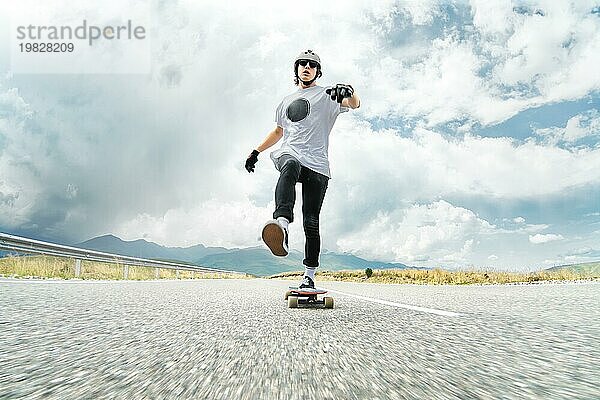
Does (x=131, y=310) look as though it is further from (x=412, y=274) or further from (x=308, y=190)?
(x=412, y=274)

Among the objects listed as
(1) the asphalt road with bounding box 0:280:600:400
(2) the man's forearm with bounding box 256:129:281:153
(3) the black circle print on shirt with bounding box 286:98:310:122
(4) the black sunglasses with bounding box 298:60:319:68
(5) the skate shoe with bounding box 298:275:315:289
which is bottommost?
(1) the asphalt road with bounding box 0:280:600:400

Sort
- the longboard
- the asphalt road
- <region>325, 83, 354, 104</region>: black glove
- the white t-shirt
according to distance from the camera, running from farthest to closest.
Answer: the white t-shirt
<region>325, 83, 354, 104</region>: black glove
the longboard
the asphalt road

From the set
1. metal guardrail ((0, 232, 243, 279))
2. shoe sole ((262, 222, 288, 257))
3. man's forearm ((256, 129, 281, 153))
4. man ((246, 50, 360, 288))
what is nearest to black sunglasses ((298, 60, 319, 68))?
man ((246, 50, 360, 288))

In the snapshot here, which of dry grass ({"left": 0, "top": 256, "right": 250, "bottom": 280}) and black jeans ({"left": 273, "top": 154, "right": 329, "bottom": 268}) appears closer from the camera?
black jeans ({"left": 273, "top": 154, "right": 329, "bottom": 268})

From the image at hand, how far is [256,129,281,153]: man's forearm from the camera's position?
225 inches

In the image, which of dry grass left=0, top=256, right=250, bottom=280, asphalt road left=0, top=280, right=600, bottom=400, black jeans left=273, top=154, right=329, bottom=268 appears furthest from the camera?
dry grass left=0, top=256, right=250, bottom=280

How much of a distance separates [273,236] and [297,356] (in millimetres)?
2234

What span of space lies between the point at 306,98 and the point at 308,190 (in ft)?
3.51

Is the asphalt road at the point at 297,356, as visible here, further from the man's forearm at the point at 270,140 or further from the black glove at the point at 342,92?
the man's forearm at the point at 270,140

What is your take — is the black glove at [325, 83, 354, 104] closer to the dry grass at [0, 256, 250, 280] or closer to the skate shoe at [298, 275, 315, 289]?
the skate shoe at [298, 275, 315, 289]

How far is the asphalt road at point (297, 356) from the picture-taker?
1.38 m

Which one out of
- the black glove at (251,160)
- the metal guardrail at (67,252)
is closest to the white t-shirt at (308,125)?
the black glove at (251,160)

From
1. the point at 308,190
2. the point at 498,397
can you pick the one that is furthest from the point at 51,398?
the point at 308,190

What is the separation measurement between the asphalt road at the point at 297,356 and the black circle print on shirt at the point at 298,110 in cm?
261
